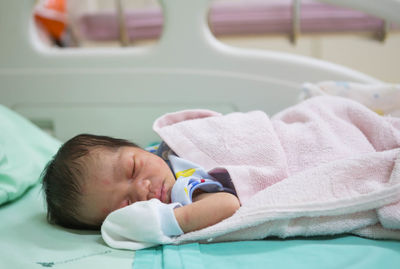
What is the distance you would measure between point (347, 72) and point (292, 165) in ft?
1.75

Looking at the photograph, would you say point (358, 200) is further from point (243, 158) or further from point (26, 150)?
point (26, 150)

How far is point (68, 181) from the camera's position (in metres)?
0.76

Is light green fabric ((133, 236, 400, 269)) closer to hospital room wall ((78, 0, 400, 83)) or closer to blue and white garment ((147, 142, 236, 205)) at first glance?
blue and white garment ((147, 142, 236, 205))

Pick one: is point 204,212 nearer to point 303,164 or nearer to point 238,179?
point 238,179

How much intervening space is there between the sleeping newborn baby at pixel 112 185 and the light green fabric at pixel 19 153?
140 mm

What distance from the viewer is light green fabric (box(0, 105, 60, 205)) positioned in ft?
2.91

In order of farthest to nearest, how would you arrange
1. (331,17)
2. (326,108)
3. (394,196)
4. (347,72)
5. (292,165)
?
(331,17) < (347,72) < (326,108) < (292,165) < (394,196)

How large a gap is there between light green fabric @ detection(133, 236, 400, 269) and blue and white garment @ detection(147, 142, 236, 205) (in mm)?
115

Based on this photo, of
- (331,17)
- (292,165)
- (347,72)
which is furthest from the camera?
(331,17)

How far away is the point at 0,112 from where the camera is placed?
1.03 metres

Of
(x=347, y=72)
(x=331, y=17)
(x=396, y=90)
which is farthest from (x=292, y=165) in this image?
(x=331, y=17)

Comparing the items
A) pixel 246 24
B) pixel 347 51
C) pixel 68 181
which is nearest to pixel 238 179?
pixel 68 181

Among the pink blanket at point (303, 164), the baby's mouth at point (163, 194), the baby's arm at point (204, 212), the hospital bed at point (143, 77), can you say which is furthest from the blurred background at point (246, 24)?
the baby's arm at point (204, 212)

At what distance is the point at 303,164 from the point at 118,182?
0.37 m
